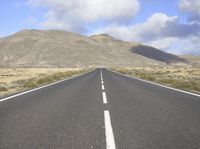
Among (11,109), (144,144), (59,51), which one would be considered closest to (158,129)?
(144,144)

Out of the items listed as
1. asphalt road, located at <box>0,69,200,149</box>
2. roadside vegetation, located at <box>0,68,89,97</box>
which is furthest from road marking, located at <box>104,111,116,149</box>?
roadside vegetation, located at <box>0,68,89,97</box>

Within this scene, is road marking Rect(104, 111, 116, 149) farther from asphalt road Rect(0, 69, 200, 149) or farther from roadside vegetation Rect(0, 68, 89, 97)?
roadside vegetation Rect(0, 68, 89, 97)

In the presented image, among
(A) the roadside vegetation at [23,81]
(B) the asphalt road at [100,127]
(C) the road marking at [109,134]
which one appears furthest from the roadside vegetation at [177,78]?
(A) the roadside vegetation at [23,81]

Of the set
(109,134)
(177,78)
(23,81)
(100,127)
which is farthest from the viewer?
→ (177,78)

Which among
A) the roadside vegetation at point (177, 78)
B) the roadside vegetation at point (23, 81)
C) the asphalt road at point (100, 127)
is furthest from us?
the roadside vegetation at point (23, 81)

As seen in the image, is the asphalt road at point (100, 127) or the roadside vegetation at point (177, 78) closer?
the asphalt road at point (100, 127)

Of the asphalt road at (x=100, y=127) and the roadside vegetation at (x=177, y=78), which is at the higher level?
the asphalt road at (x=100, y=127)

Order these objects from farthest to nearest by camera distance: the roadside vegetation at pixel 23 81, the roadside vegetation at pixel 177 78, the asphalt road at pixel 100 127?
the roadside vegetation at pixel 23 81 → the roadside vegetation at pixel 177 78 → the asphalt road at pixel 100 127

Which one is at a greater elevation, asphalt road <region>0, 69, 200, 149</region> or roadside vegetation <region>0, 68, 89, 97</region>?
asphalt road <region>0, 69, 200, 149</region>

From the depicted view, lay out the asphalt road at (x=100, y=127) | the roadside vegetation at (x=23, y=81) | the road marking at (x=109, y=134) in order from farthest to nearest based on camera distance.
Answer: the roadside vegetation at (x=23, y=81) → the asphalt road at (x=100, y=127) → the road marking at (x=109, y=134)

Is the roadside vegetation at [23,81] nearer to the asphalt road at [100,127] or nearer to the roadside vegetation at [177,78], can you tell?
the asphalt road at [100,127]

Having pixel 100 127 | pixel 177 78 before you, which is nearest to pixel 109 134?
pixel 100 127

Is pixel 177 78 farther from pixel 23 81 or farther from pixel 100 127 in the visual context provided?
pixel 100 127

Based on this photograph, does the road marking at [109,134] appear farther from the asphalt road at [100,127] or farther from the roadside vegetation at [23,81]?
the roadside vegetation at [23,81]
